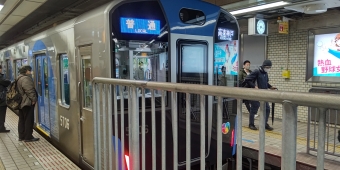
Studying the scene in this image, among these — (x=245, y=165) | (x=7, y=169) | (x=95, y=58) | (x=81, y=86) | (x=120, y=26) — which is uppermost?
(x=120, y=26)

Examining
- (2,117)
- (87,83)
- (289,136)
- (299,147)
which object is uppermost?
(87,83)

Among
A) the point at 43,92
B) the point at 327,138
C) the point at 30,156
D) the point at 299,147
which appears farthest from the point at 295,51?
the point at 30,156

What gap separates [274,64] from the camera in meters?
8.60

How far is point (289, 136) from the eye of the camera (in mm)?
1164

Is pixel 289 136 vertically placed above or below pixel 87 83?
below

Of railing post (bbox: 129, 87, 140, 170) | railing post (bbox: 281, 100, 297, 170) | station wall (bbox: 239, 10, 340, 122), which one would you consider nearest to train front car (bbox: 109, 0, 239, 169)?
railing post (bbox: 129, 87, 140, 170)

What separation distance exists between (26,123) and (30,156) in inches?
48.1

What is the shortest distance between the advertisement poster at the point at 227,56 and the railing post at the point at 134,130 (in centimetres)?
212

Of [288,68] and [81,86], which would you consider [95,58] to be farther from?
[288,68]

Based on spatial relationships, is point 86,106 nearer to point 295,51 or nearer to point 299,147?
point 299,147

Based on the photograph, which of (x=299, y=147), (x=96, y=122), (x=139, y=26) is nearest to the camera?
(x=96, y=122)

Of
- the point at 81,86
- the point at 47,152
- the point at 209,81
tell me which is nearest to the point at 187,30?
the point at 209,81

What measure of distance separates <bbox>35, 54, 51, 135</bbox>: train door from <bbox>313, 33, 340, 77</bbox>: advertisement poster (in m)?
6.66

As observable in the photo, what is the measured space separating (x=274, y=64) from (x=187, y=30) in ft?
19.2
